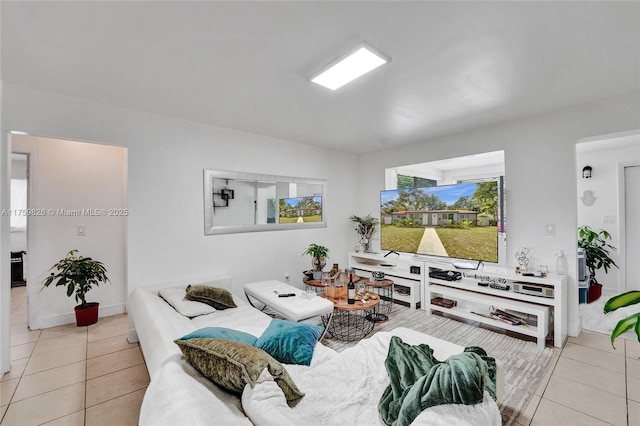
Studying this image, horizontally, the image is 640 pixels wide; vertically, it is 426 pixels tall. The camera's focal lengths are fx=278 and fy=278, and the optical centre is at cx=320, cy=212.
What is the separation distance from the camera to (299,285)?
14.3 ft

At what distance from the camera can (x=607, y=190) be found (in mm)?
4316

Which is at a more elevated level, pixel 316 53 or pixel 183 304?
pixel 316 53

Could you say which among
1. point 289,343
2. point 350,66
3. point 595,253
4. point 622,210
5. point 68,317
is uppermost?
point 350,66

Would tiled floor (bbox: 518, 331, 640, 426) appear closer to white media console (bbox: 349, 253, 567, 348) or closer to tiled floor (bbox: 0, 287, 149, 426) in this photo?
white media console (bbox: 349, 253, 567, 348)

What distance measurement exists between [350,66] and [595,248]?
4.62 m

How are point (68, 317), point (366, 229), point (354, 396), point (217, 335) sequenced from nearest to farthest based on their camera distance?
1. point (354, 396)
2. point (217, 335)
3. point (68, 317)
4. point (366, 229)

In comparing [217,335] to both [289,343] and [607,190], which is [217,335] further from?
[607,190]

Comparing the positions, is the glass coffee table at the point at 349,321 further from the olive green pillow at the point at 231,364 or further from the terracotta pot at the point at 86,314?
the terracotta pot at the point at 86,314

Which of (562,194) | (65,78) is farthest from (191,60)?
(562,194)

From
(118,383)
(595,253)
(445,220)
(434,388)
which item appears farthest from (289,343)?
(595,253)

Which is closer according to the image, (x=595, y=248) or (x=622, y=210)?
(x=595, y=248)

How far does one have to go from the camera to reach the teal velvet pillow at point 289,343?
1821 mm

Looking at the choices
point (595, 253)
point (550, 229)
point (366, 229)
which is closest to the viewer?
point (550, 229)

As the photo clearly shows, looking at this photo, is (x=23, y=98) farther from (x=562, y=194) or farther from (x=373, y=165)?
(x=562, y=194)
